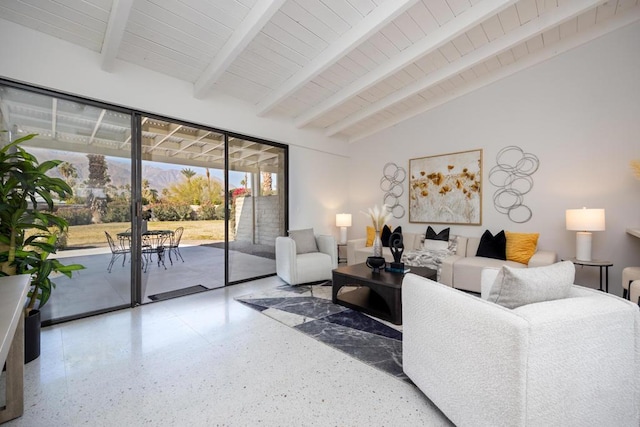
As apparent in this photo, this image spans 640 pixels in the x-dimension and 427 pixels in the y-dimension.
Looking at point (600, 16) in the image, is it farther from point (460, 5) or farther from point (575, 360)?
point (575, 360)

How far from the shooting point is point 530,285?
129 cm

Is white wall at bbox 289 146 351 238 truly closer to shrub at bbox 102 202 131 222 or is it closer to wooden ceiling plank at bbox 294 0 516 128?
wooden ceiling plank at bbox 294 0 516 128

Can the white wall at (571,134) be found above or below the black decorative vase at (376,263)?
above

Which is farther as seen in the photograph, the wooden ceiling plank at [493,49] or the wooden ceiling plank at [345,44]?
the wooden ceiling plank at [493,49]

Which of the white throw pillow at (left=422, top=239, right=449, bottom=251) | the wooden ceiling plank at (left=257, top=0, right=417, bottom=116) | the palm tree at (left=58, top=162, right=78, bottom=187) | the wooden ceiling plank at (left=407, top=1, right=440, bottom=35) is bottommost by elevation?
the white throw pillow at (left=422, top=239, right=449, bottom=251)

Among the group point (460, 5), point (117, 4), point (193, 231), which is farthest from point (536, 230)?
point (117, 4)

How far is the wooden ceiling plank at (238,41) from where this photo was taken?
2.39 m

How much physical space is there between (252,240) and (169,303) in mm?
1489

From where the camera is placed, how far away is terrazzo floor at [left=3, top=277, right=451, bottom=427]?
4.91ft

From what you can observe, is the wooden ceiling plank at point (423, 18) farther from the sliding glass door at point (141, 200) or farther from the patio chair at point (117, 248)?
the patio chair at point (117, 248)

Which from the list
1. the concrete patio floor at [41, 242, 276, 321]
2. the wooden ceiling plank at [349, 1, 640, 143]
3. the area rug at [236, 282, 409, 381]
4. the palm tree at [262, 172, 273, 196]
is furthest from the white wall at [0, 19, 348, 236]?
the wooden ceiling plank at [349, 1, 640, 143]

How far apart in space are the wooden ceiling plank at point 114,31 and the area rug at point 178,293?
8.55 feet

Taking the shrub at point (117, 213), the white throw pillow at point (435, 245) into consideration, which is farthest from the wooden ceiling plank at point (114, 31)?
the white throw pillow at point (435, 245)

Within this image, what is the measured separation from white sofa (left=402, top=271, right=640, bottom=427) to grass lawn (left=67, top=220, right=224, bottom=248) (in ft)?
10.9
